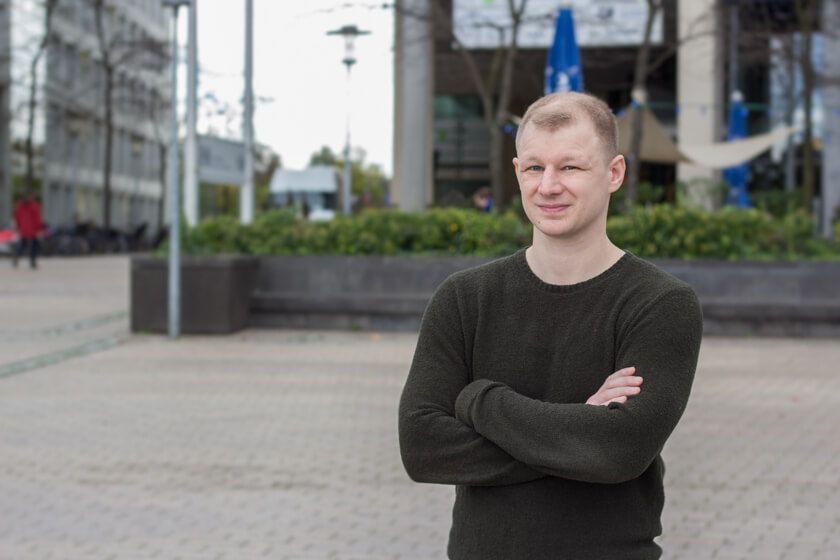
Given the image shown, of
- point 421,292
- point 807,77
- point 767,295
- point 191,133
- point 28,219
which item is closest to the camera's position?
point 767,295

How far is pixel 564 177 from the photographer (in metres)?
2.32

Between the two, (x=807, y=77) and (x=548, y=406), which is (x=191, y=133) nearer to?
(x=807, y=77)

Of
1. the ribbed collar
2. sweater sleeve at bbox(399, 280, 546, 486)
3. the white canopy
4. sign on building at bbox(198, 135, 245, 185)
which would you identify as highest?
the white canopy

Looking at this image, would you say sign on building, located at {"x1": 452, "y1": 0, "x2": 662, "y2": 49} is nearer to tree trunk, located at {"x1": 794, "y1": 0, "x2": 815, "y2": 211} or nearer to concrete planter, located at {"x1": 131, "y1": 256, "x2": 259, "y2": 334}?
tree trunk, located at {"x1": 794, "y1": 0, "x2": 815, "y2": 211}

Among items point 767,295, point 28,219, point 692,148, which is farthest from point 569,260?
point 28,219

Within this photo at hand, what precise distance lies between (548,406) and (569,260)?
0.25 metres

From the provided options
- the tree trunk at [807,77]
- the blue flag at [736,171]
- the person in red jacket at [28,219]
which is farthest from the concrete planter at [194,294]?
the person in red jacket at [28,219]

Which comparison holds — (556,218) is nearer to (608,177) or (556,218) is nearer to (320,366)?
(608,177)

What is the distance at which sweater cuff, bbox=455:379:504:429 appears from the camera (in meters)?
2.33

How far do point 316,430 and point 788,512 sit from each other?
328 centimetres

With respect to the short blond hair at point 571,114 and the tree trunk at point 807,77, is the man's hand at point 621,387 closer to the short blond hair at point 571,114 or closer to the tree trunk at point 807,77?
the short blond hair at point 571,114

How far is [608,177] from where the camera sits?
236 cm

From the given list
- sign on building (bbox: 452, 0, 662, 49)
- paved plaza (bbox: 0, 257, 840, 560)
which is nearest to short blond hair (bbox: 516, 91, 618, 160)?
paved plaza (bbox: 0, 257, 840, 560)

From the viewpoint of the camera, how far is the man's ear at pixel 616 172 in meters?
2.39
